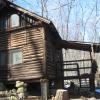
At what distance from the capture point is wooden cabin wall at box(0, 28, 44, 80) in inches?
843

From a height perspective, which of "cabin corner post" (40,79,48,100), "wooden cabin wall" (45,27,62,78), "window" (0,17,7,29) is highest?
"window" (0,17,7,29)

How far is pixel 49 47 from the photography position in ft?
75.1

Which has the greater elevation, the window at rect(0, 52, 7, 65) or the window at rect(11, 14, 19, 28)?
the window at rect(11, 14, 19, 28)

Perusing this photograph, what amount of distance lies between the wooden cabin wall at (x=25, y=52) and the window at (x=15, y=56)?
0.22 metres

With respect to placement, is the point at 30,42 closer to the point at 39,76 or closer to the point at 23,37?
the point at 23,37

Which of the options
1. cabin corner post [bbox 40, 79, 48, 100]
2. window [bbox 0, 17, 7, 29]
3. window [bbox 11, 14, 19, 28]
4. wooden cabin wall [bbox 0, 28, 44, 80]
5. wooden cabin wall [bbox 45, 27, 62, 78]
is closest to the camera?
cabin corner post [bbox 40, 79, 48, 100]

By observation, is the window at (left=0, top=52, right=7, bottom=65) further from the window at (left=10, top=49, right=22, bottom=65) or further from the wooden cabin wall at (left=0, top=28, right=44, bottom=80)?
the window at (left=10, top=49, right=22, bottom=65)

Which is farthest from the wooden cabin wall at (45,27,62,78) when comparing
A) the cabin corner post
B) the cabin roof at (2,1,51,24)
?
the cabin roof at (2,1,51,24)

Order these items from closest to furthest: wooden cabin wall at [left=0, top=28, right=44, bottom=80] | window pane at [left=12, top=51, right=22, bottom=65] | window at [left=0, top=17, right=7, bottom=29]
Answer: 1. wooden cabin wall at [left=0, top=28, right=44, bottom=80]
2. window pane at [left=12, top=51, right=22, bottom=65]
3. window at [left=0, top=17, right=7, bottom=29]

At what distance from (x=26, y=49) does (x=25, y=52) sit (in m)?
0.23

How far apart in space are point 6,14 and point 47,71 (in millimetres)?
5878

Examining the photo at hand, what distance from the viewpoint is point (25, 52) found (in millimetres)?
22000

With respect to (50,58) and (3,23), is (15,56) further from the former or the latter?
(3,23)

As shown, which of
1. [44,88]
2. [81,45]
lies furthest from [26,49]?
[81,45]
